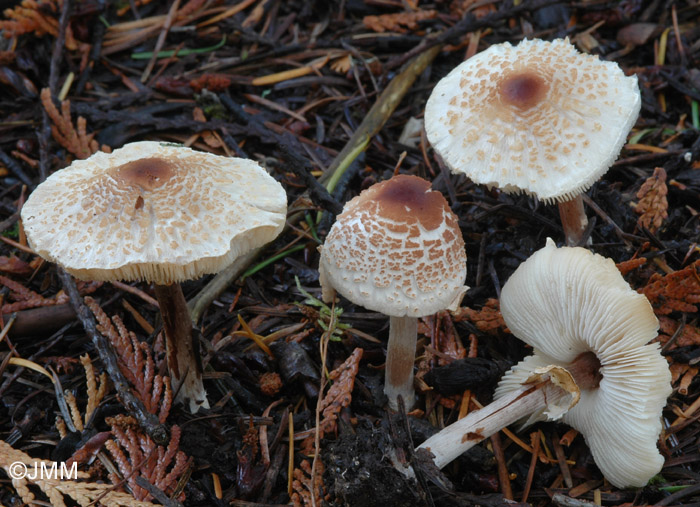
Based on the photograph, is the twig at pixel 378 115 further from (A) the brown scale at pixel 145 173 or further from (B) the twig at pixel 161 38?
(B) the twig at pixel 161 38

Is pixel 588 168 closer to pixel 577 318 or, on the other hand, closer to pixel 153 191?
pixel 577 318

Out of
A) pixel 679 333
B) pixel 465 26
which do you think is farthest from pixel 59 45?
pixel 679 333

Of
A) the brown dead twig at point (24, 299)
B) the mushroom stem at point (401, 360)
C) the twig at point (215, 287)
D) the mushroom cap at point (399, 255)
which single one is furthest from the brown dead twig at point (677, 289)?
the brown dead twig at point (24, 299)

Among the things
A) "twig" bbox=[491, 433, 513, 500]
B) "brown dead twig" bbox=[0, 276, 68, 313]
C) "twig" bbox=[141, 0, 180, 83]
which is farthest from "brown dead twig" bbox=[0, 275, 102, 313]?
"twig" bbox=[491, 433, 513, 500]

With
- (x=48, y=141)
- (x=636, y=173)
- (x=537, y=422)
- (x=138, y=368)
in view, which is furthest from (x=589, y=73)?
(x=48, y=141)

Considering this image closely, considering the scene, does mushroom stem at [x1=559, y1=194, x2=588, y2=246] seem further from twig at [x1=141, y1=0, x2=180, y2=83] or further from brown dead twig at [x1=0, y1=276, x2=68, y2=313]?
twig at [x1=141, y1=0, x2=180, y2=83]

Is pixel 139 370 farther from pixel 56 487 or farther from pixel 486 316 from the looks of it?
pixel 486 316
